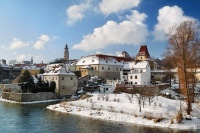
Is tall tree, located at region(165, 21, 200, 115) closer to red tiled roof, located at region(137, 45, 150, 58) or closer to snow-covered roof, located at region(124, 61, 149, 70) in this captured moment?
snow-covered roof, located at region(124, 61, 149, 70)

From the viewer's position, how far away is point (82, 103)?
3350 centimetres

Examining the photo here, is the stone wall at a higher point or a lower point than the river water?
higher

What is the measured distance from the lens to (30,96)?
42406 mm

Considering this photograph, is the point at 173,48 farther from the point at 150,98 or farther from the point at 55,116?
the point at 55,116

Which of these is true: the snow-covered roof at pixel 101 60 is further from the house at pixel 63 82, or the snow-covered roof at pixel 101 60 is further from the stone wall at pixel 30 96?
the stone wall at pixel 30 96

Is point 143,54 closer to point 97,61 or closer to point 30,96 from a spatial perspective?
point 97,61

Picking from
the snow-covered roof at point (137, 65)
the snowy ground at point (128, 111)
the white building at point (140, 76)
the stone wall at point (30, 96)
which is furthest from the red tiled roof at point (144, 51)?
the snowy ground at point (128, 111)

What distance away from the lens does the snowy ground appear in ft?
78.2

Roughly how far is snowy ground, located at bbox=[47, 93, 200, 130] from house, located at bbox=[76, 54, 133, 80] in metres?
23.0

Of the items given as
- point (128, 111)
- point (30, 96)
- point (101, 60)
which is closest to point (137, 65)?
point (101, 60)

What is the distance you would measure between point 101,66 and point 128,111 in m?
31.4

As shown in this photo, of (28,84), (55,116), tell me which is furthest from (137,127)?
(28,84)

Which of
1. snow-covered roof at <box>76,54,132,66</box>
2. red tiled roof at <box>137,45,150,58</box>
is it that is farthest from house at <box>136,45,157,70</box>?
snow-covered roof at <box>76,54,132,66</box>

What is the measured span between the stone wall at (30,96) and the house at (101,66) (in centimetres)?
1451
